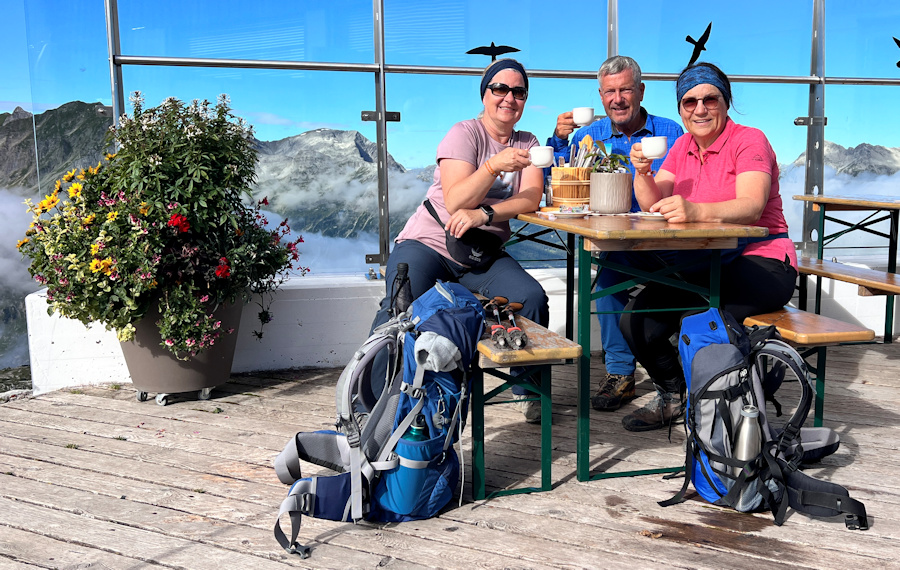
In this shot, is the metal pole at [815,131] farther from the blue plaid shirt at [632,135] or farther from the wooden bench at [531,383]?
the wooden bench at [531,383]

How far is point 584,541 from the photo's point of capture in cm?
222

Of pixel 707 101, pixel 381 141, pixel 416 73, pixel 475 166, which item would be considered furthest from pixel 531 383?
pixel 416 73

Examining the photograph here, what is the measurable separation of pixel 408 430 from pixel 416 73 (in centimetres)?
267

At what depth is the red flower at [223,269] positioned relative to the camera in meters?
3.39

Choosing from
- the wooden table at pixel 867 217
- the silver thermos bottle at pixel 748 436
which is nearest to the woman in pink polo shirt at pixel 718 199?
the silver thermos bottle at pixel 748 436

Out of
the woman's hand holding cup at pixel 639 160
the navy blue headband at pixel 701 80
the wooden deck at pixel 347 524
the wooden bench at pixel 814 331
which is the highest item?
the navy blue headband at pixel 701 80

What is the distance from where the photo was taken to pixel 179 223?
3303 millimetres

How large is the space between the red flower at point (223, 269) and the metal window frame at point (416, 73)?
117 cm

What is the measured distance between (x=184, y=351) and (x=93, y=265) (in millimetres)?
516

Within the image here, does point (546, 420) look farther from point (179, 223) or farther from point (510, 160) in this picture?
point (179, 223)

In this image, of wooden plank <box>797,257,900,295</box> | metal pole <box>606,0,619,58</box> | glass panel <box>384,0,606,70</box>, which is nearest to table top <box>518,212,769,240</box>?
wooden plank <box>797,257,900,295</box>

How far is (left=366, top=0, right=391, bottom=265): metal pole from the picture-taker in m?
4.38

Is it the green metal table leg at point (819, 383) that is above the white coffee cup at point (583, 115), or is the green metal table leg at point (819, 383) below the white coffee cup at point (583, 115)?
below

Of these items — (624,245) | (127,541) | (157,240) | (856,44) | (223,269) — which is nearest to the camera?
(127,541)
